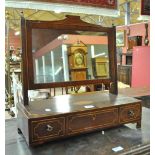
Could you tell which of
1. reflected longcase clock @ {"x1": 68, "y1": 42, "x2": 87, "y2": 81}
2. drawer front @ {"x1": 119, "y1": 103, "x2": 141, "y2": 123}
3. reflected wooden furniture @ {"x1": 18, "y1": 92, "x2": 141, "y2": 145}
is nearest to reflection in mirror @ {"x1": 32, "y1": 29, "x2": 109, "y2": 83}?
reflected longcase clock @ {"x1": 68, "y1": 42, "x2": 87, "y2": 81}

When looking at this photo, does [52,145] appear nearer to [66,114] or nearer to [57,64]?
[66,114]

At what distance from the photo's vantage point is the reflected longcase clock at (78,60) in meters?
1.22

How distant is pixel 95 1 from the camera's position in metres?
1.69

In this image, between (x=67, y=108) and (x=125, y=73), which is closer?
(x=67, y=108)

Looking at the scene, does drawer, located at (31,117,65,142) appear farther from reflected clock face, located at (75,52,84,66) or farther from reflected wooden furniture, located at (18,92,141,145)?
reflected clock face, located at (75,52,84,66)

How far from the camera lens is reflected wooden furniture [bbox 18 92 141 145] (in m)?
0.90

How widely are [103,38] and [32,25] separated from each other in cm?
47

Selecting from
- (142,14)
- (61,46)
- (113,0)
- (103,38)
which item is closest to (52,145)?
(61,46)

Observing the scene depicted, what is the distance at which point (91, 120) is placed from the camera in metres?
1.01

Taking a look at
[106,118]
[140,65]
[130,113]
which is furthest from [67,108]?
[140,65]

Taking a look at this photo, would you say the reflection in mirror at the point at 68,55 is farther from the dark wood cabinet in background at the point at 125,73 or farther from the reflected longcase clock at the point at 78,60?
the dark wood cabinet in background at the point at 125,73

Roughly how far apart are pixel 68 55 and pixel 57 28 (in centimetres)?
20

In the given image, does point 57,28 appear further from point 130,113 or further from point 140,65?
point 140,65
